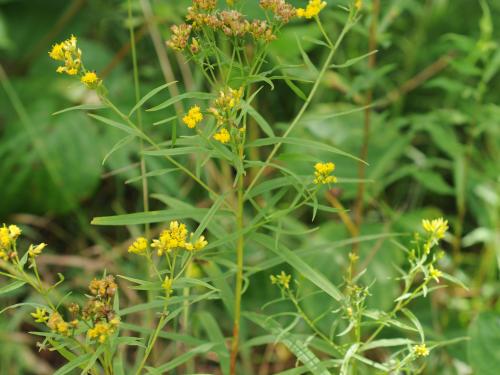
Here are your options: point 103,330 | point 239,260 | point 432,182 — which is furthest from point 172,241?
point 432,182

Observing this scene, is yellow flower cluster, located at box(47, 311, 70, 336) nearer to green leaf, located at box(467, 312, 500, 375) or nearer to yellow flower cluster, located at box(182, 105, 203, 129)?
yellow flower cluster, located at box(182, 105, 203, 129)

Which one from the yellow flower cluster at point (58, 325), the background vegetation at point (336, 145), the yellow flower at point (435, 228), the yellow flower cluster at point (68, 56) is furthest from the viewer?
the background vegetation at point (336, 145)

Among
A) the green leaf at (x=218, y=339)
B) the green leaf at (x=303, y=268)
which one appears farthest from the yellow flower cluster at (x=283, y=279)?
the green leaf at (x=218, y=339)

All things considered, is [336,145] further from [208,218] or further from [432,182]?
[208,218]

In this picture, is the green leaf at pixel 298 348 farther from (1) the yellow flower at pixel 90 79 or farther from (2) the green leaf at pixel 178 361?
(1) the yellow flower at pixel 90 79

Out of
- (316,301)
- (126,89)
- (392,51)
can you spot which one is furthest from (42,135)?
(392,51)

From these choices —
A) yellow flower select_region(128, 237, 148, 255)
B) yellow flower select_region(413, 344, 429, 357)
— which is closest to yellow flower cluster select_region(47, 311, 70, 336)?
yellow flower select_region(128, 237, 148, 255)

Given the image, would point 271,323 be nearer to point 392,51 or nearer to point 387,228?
point 387,228
